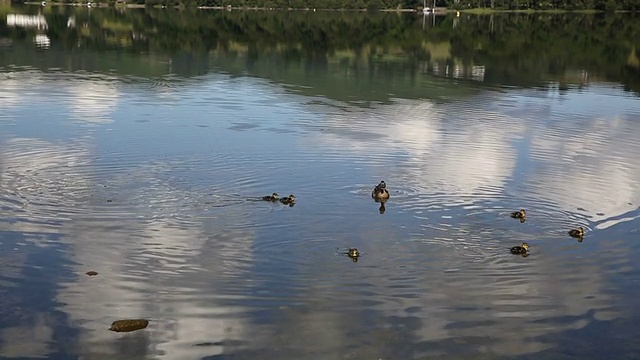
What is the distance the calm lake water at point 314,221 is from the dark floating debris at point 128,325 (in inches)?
4.8

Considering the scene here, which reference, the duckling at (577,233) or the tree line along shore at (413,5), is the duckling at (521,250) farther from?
the tree line along shore at (413,5)

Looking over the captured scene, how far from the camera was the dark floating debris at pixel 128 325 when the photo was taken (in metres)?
12.1

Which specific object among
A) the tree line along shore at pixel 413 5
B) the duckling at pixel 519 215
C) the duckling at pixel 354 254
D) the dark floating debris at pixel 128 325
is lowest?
the dark floating debris at pixel 128 325

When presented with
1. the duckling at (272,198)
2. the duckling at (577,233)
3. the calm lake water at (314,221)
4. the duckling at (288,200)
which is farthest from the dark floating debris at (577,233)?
the duckling at (272,198)

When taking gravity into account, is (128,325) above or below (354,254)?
below

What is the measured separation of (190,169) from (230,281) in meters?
7.83

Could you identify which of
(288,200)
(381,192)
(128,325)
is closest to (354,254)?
(288,200)

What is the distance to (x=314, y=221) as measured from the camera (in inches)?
678

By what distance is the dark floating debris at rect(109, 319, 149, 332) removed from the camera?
12.1m

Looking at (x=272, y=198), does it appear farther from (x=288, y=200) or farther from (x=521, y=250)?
(x=521, y=250)

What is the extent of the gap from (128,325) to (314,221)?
5.85 metres

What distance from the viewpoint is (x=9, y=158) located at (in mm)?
21891

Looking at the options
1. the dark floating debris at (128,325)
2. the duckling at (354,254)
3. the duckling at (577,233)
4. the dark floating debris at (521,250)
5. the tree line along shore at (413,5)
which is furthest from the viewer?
the tree line along shore at (413,5)

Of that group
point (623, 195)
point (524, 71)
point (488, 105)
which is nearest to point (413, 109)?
point (488, 105)
